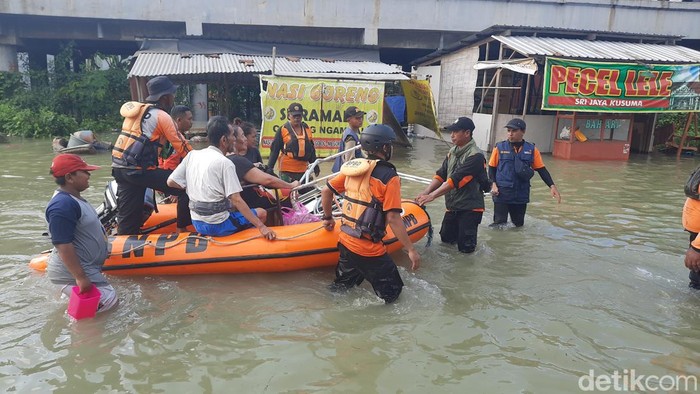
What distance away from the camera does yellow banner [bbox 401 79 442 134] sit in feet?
41.6

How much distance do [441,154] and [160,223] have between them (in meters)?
9.31

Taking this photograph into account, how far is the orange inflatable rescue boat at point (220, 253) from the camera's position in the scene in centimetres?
432

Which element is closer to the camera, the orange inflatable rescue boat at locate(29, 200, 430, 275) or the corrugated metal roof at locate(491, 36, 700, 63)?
the orange inflatable rescue boat at locate(29, 200, 430, 275)

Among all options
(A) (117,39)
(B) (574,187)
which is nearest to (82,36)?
(A) (117,39)

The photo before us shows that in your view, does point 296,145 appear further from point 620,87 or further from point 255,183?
point 620,87

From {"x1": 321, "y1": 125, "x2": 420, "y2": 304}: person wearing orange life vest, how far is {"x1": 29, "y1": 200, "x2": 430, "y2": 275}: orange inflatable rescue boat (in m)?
0.63

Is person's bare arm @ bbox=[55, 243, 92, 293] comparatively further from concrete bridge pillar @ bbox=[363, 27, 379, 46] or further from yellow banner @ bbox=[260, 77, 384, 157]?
concrete bridge pillar @ bbox=[363, 27, 379, 46]

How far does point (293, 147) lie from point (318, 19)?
1108 centimetres

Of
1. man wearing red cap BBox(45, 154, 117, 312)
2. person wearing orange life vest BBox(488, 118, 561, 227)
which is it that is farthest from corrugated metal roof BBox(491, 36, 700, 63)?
man wearing red cap BBox(45, 154, 117, 312)

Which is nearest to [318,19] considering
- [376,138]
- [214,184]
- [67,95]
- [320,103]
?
[320,103]

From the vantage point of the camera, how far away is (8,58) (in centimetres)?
1611

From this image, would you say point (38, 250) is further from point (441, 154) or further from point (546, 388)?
point (441, 154)

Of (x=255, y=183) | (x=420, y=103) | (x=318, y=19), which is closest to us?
(x=255, y=183)

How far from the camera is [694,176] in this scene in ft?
11.6
